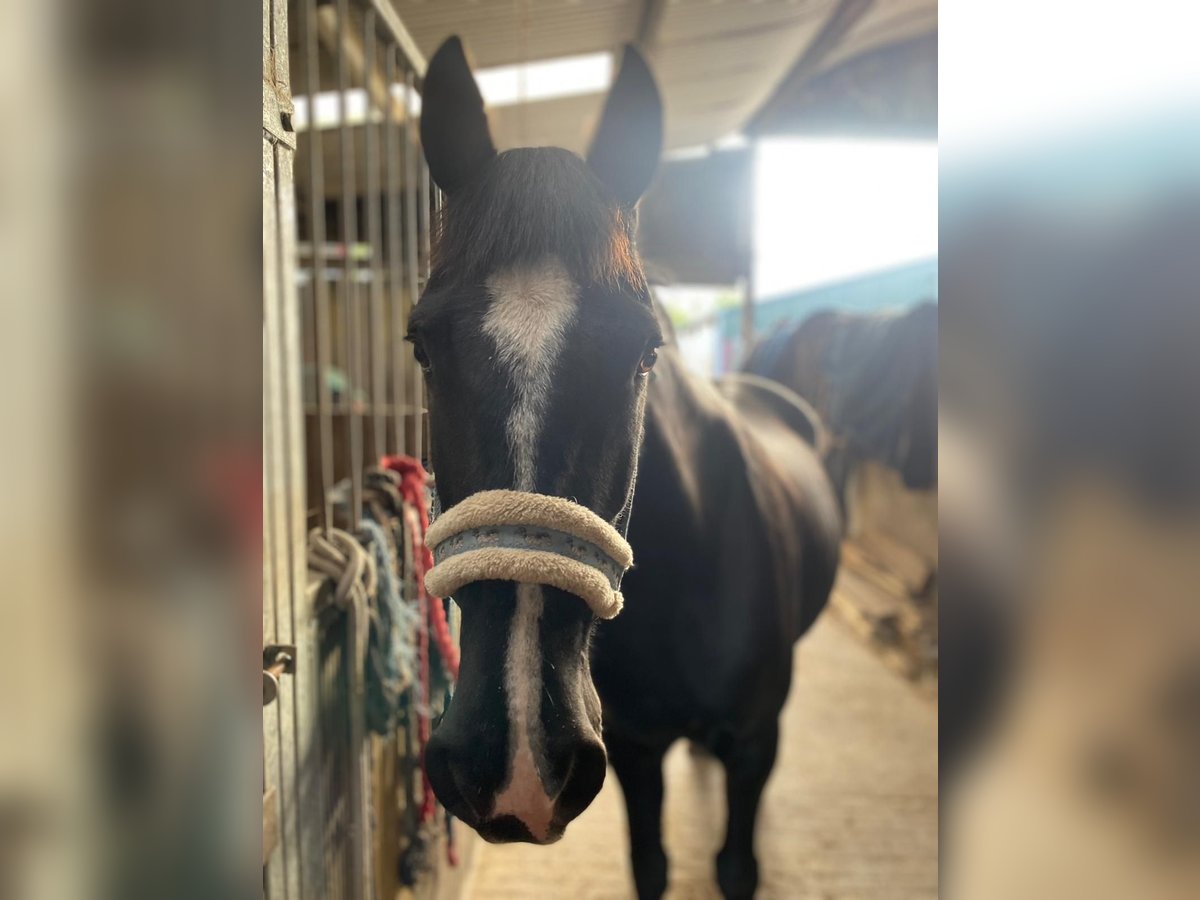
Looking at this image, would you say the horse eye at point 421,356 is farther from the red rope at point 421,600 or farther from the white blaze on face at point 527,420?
the red rope at point 421,600

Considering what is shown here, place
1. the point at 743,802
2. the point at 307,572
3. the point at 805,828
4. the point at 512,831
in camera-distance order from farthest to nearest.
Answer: the point at 805,828 < the point at 743,802 < the point at 307,572 < the point at 512,831

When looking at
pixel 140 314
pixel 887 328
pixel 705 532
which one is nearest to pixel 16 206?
pixel 140 314

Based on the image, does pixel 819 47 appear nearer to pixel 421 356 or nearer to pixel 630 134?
pixel 630 134

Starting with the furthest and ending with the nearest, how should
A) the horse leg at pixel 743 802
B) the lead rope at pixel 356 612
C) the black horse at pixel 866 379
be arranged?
1. the black horse at pixel 866 379
2. the horse leg at pixel 743 802
3. the lead rope at pixel 356 612

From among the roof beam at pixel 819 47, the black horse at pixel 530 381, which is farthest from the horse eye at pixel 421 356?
the roof beam at pixel 819 47

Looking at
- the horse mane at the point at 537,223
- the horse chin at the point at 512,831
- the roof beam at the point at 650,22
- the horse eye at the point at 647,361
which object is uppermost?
the roof beam at the point at 650,22

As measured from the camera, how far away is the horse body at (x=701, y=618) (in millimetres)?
813

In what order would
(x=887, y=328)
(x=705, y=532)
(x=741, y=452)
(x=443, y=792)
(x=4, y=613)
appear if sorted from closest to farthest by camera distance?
(x=4, y=613)
(x=443, y=792)
(x=705, y=532)
(x=741, y=452)
(x=887, y=328)

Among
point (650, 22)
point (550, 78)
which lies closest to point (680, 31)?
point (650, 22)

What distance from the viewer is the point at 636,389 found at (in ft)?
1.79

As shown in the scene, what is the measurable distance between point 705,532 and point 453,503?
0.45m

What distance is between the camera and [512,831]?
0.45m

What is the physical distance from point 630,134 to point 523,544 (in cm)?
36

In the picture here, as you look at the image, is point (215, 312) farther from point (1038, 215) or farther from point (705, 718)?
point (705, 718)
